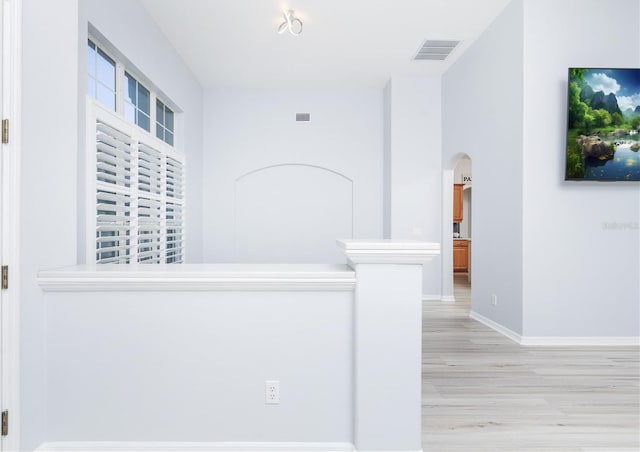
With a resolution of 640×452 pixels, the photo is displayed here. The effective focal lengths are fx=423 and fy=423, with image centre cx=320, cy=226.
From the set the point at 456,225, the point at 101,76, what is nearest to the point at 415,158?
the point at 101,76

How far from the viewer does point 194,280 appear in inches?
74.7

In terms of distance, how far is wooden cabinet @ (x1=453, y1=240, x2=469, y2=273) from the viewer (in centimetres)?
921

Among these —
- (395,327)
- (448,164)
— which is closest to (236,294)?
(395,327)

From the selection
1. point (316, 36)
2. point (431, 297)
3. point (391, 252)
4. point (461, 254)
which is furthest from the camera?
point (461, 254)

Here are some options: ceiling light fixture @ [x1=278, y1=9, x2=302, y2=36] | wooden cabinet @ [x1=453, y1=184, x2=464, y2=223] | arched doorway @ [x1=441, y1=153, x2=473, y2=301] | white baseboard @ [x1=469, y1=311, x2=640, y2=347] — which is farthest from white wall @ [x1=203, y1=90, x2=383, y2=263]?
wooden cabinet @ [x1=453, y1=184, x2=464, y2=223]

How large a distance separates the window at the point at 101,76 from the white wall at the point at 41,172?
1.13 metres

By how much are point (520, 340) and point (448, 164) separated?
279 centimetres

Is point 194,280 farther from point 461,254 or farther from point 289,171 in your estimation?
point 461,254

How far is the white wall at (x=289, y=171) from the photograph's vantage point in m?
6.44

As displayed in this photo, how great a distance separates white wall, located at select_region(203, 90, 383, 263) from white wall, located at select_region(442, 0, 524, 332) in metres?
1.64

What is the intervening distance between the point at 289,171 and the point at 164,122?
80.4 inches

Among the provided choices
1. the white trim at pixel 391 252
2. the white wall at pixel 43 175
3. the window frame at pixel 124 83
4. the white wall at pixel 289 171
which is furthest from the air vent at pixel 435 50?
the white wall at pixel 43 175

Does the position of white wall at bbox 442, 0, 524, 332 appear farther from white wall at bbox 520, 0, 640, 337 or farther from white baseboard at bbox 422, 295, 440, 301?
white baseboard at bbox 422, 295, 440, 301

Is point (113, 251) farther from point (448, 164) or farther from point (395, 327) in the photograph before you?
point (448, 164)
